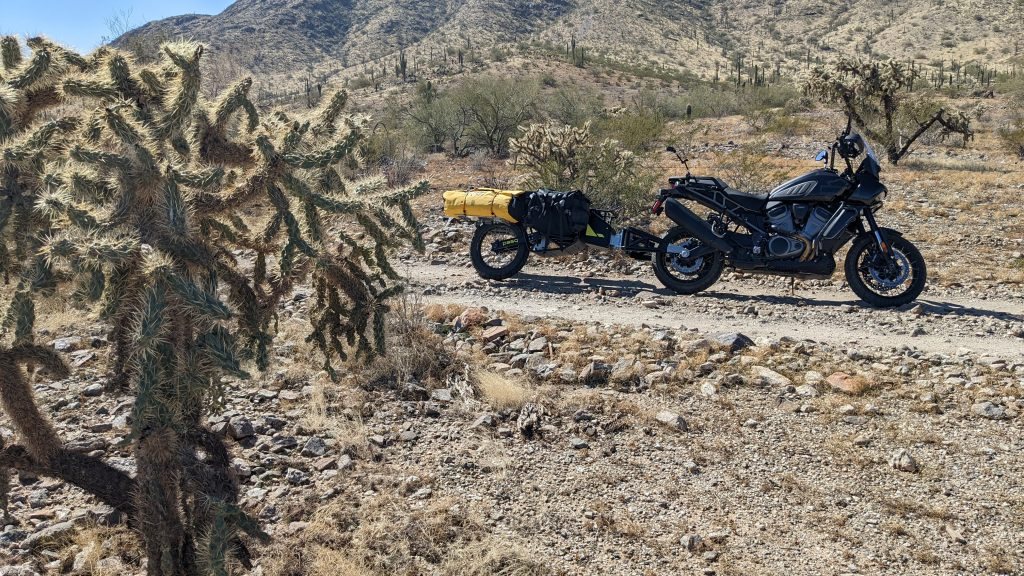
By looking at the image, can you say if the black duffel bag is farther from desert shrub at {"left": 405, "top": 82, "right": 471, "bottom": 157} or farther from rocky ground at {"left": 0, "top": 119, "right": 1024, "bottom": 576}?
desert shrub at {"left": 405, "top": 82, "right": 471, "bottom": 157}

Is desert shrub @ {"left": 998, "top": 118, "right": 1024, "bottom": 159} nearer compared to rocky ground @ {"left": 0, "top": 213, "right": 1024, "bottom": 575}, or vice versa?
rocky ground @ {"left": 0, "top": 213, "right": 1024, "bottom": 575}

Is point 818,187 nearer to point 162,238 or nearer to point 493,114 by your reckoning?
point 162,238

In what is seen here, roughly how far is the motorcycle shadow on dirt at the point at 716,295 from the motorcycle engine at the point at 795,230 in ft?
1.88

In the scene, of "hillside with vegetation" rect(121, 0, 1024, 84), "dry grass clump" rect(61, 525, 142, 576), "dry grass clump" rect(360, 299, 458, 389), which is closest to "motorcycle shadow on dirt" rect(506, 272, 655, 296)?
"dry grass clump" rect(360, 299, 458, 389)

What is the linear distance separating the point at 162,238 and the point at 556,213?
5939mm

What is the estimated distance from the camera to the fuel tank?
6941mm

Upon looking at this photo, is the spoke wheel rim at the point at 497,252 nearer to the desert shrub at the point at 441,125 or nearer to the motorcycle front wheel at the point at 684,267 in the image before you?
the motorcycle front wheel at the point at 684,267

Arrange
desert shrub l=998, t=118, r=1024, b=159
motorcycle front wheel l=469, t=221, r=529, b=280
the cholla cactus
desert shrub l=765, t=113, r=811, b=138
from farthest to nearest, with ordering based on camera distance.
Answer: desert shrub l=765, t=113, r=811, b=138
desert shrub l=998, t=118, r=1024, b=159
motorcycle front wheel l=469, t=221, r=529, b=280
the cholla cactus

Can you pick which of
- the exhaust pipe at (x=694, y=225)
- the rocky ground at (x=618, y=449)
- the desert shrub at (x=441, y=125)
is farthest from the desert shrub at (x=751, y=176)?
the desert shrub at (x=441, y=125)

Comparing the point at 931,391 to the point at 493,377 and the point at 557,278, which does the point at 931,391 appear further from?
the point at 557,278

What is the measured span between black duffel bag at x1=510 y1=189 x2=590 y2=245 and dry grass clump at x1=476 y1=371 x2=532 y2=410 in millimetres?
3402

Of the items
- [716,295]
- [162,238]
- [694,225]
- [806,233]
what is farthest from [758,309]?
[162,238]

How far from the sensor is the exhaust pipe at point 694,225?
732cm

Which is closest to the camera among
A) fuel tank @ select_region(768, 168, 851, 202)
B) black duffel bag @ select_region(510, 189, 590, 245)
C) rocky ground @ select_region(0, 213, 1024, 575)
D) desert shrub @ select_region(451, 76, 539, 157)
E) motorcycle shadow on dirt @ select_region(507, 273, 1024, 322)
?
rocky ground @ select_region(0, 213, 1024, 575)
